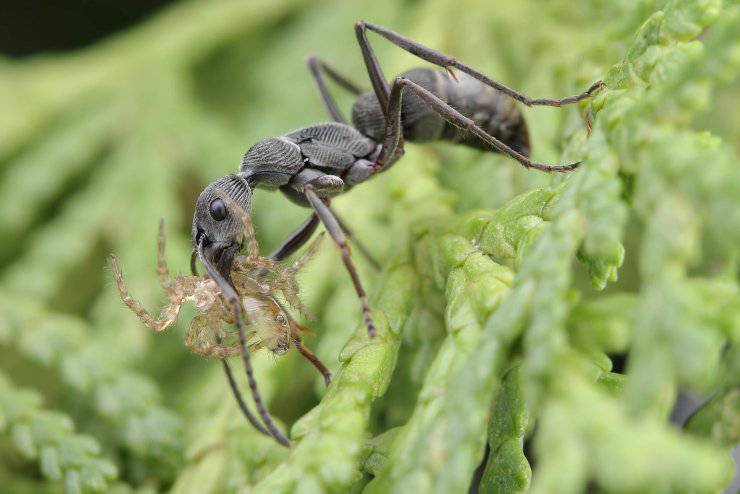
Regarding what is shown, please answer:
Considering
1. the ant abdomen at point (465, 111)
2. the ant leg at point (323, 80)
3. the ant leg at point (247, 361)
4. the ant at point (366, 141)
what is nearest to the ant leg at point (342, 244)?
the ant at point (366, 141)

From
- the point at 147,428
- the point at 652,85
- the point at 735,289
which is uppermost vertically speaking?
the point at 652,85

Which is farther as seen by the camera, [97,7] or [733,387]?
[97,7]

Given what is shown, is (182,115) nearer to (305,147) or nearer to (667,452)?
(305,147)

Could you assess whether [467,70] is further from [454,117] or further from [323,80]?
[323,80]

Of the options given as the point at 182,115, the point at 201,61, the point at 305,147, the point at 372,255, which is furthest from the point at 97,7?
the point at 372,255

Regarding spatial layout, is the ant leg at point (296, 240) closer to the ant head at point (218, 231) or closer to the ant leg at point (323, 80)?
the ant head at point (218, 231)

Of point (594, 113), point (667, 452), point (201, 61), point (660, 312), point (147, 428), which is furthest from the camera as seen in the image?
point (201, 61)

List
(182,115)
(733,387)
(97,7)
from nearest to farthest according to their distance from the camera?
(733,387) → (182,115) → (97,7)

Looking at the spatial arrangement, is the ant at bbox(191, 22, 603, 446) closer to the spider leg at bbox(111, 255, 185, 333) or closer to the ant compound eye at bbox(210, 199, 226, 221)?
the ant compound eye at bbox(210, 199, 226, 221)

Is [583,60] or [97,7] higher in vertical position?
[97,7]
